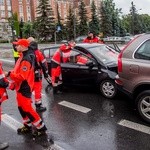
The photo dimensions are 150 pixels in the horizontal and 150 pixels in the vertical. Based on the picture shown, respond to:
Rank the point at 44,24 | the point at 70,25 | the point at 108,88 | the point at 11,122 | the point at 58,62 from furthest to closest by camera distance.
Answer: the point at 70,25
the point at 44,24
the point at 58,62
the point at 108,88
the point at 11,122

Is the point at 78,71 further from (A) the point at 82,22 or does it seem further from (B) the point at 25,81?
(A) the point at 82,22

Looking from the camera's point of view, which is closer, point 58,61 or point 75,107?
point 75,107

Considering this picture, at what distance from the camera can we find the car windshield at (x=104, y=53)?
853 centimetres

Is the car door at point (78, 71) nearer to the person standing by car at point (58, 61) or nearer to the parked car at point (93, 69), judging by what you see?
the parked car at point (93, 69)

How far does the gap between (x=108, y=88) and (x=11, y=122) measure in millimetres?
2707

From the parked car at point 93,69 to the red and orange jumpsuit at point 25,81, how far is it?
2890mm

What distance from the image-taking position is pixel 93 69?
839 cm

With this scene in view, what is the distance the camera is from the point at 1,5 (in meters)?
94.2

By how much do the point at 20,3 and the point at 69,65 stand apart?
9507 cm

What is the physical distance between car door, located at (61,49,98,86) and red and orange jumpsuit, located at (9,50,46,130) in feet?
10.2

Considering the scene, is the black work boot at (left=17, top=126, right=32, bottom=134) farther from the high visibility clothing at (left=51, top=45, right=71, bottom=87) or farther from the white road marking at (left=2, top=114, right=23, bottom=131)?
the high visibility clothing at (left=51, top=45, right=71, bottom=87)

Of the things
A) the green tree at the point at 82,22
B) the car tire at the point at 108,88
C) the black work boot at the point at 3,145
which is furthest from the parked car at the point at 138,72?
the green tree at the point at 82,22

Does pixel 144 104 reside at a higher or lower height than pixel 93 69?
lower

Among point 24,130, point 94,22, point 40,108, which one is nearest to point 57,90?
point 40,108
